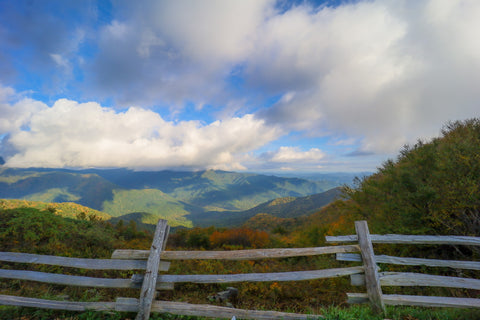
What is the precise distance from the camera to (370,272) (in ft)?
13.2

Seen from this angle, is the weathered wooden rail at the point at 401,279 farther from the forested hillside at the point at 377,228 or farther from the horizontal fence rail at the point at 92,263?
the horizontal fence rail at the point at 92,263

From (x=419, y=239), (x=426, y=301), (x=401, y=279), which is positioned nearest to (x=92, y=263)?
(x=401, y=279)

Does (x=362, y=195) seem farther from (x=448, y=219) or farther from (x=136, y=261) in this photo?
(x=136, y=261)

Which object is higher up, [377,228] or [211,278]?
[211,278]

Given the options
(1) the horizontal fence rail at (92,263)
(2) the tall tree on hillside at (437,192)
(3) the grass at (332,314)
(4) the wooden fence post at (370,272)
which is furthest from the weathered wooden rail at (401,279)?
(1) the horizontal fence rail at (92,263)

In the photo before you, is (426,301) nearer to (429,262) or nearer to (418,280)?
(418,280)

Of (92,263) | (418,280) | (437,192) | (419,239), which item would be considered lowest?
(418,280)

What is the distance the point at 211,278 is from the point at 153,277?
3.76 feet

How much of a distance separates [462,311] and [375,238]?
74.7 inches

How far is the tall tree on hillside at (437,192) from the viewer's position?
5938 mm

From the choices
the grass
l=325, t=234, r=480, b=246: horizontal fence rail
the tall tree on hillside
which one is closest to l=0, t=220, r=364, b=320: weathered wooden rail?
the grass

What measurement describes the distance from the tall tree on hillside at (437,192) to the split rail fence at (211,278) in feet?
8.16

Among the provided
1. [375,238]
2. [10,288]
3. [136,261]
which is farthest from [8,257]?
[375,238]

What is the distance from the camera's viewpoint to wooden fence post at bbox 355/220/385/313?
3.87 metres
